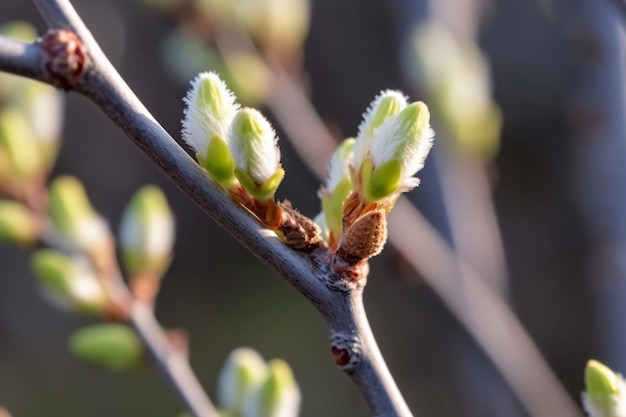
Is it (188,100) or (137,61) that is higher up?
(137,61)

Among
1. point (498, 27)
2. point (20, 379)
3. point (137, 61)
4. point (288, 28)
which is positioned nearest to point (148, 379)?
point (20, 379)

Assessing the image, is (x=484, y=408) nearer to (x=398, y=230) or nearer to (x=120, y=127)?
(x=398, y=230)

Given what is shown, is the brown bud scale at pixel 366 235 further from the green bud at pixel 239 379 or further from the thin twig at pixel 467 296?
the thin twig at pixel 467 296

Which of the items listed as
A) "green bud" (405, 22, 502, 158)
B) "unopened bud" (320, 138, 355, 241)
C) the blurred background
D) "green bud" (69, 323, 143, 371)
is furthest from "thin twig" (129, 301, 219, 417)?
the blurred background

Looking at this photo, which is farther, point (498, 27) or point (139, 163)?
point (139, 163)

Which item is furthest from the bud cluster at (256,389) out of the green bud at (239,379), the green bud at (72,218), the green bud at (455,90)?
the green bud at (455,90)

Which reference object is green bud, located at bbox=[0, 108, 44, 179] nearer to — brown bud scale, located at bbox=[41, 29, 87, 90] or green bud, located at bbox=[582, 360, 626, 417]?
brown bud scale, located at bbox=[41, 29, 87, 90]
